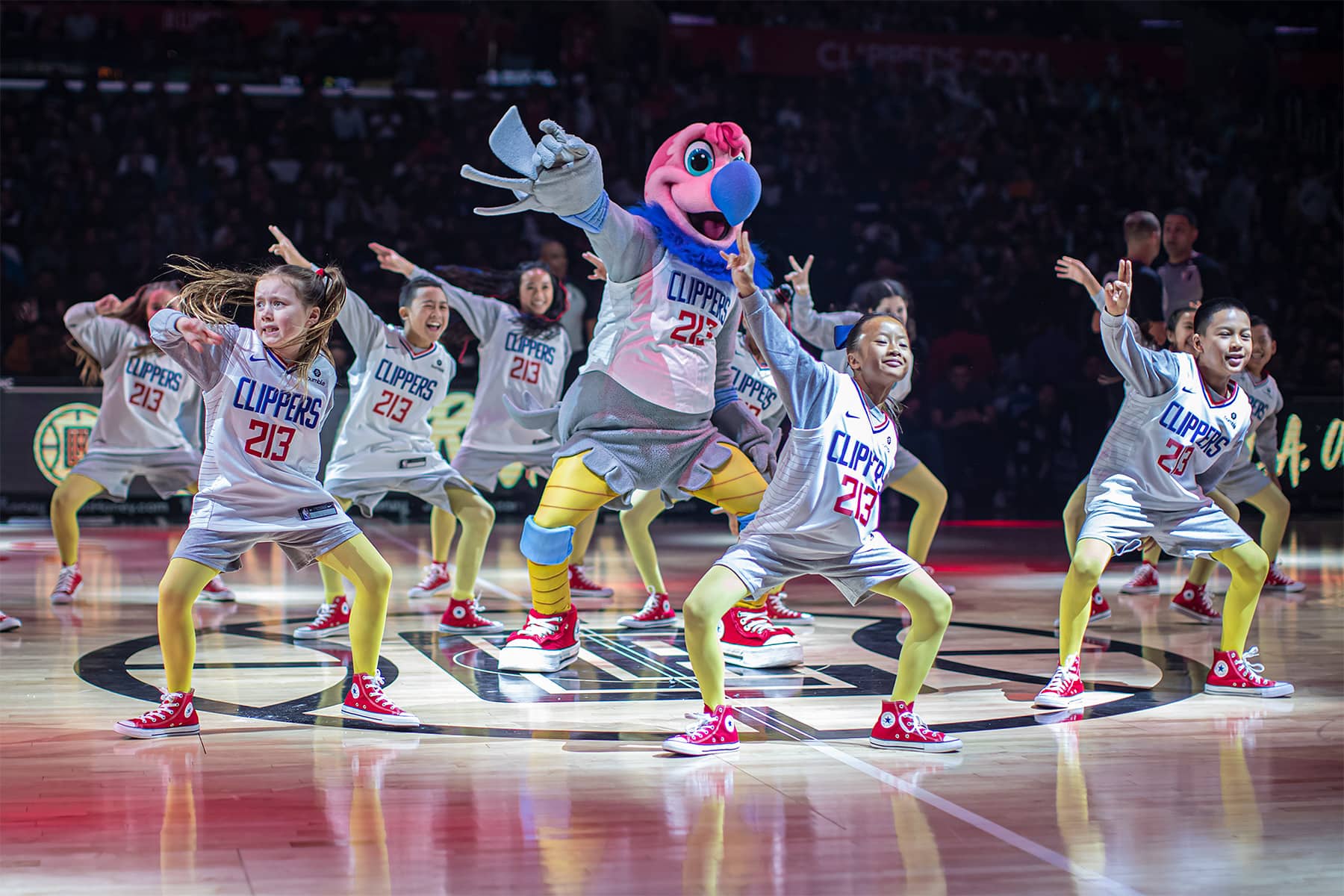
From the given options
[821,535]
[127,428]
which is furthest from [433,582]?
[821,535]

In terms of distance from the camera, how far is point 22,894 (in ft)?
10.00

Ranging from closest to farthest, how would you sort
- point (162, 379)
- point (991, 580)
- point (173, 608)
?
point (173, 608) < point (162, 379) < point (991, 580)

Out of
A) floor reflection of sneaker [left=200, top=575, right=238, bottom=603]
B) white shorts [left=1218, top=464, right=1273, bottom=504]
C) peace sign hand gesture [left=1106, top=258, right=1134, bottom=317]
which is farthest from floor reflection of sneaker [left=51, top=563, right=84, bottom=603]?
white shorts [left=1218, top=464, right=1273, bottom=504]

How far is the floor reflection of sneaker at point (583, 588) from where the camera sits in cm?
802

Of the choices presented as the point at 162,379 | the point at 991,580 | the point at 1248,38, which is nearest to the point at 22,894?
the point at 162,379

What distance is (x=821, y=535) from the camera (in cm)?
449

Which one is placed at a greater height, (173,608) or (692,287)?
Answer: (692,287)

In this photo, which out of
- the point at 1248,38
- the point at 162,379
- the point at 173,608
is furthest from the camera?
the point at 1248,38

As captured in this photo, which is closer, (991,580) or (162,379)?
(162,379)

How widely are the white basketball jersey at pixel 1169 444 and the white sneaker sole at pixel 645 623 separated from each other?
7.23 ft

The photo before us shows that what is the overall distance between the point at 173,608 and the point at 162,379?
383cm

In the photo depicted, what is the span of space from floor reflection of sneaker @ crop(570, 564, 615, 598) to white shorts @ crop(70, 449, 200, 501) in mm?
2123

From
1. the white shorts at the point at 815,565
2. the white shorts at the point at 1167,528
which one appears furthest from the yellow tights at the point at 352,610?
the white shorts at the point at 1167,528

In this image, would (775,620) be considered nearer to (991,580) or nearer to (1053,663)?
(1053,663)
